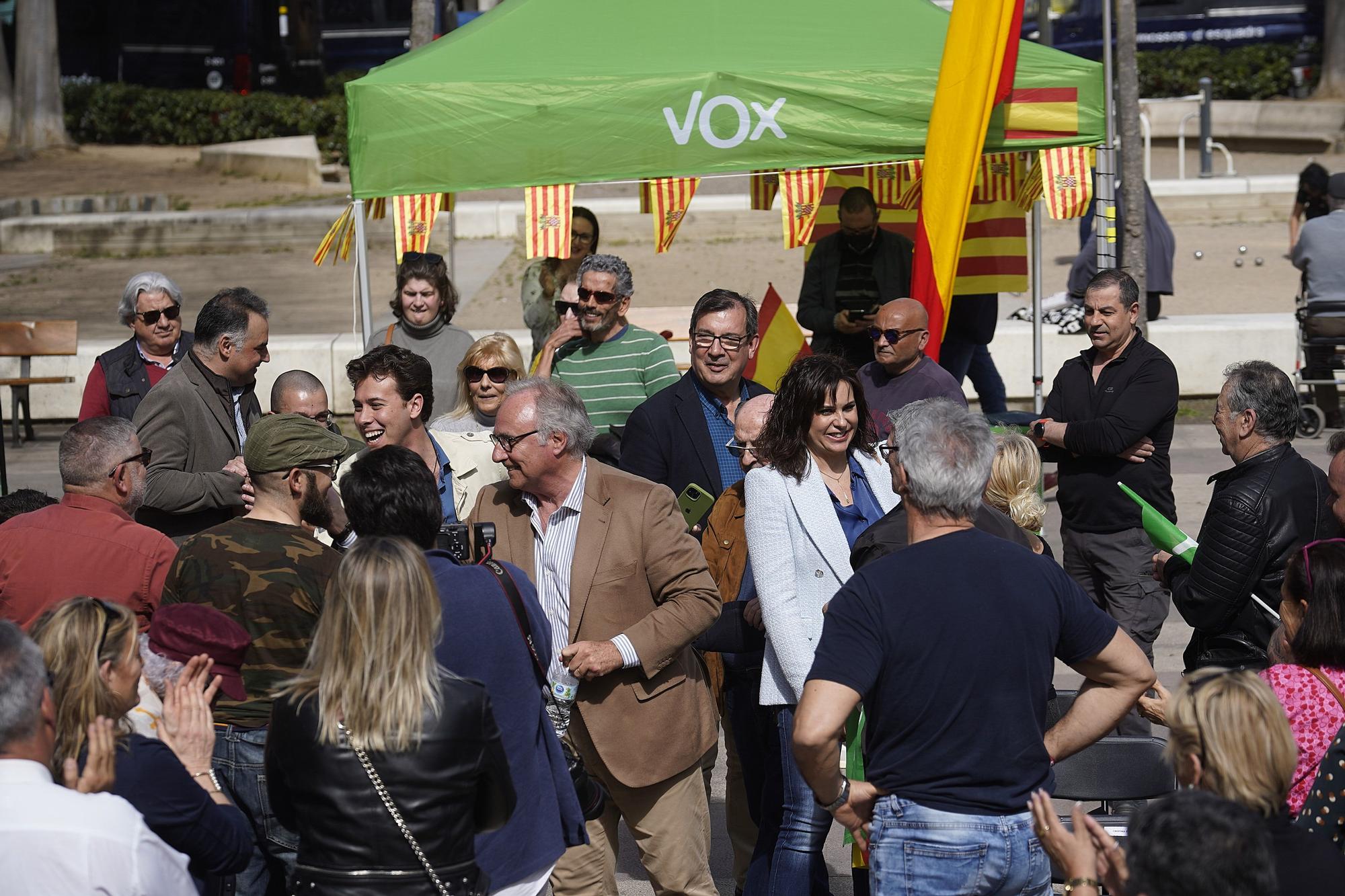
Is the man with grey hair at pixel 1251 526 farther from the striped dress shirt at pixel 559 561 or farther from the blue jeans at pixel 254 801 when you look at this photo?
the blue jeans at pixel 254 801

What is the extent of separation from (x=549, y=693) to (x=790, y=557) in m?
0.80

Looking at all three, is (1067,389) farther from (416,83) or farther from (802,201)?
(416,83)

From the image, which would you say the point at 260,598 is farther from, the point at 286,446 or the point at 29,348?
the point at 29,348

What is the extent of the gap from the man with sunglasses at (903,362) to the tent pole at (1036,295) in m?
3.59

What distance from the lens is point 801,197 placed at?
305 inches

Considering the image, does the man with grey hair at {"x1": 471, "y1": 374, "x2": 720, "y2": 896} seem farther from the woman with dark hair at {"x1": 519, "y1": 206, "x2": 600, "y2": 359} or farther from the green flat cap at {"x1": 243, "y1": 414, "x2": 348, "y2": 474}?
the woman with dark hair at {"x1": 519, "y1": 206, "x2": 600, "y2": 359}

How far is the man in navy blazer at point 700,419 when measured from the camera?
16.8ft

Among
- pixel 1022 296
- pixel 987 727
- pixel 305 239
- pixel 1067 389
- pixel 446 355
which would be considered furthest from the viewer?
pixel 305 239

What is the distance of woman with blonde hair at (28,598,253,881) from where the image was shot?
9.43 ft

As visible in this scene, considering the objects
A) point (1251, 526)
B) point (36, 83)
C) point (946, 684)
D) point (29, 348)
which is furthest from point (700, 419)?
point (36, 83)

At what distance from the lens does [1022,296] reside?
50.2 ft

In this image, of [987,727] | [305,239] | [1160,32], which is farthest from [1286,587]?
[1160,32]

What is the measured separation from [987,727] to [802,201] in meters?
5.05

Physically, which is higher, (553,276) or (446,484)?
(553,276)
